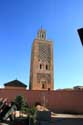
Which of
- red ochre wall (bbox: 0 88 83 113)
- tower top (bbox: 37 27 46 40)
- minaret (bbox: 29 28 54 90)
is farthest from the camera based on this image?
tower top (bbox: 37 27 46 40)

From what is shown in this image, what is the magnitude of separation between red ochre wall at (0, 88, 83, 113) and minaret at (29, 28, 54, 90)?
8854mm

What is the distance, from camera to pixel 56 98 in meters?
28.0

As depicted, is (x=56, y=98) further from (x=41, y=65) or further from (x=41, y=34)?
(x=41, y=34)

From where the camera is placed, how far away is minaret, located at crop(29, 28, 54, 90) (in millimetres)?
38156

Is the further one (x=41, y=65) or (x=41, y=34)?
(x=41, y=34)

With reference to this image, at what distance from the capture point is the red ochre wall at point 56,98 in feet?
90.1

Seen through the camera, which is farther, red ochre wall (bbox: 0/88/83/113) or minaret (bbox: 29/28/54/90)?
minaret (bbox: 29/28/54/90)

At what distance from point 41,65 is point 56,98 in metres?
13.4

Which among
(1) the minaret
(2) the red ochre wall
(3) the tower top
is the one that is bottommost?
(2) the red ochre wall

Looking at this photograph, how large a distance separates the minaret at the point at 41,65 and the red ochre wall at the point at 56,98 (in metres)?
8.85

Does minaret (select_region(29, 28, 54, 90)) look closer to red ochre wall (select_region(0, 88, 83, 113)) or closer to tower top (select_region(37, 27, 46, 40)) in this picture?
tower top (select_region(37, 27, 46, 40))

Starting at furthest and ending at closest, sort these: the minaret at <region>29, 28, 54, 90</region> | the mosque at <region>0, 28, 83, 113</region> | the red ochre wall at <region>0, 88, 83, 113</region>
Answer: the minaret at <region>29, 28, 54, 90</region>, the mosque at <region>0, 28, 83, 113</region>, the red ochre wall at <region>0, 88, 83, 113</region>

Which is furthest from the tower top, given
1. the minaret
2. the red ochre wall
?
the red ochre wall

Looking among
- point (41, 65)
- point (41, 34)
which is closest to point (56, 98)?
point (41, 65)
